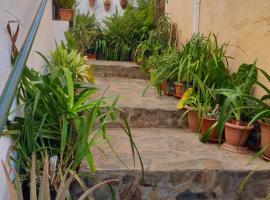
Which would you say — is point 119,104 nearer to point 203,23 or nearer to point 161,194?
point 161,194

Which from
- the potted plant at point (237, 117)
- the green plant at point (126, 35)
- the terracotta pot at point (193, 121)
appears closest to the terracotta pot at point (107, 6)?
the green plant at point (126, 35)

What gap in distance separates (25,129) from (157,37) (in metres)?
3.06

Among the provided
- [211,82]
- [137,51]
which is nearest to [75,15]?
[137,51]

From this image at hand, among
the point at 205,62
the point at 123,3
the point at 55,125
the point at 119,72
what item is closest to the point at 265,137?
the point at 205,62

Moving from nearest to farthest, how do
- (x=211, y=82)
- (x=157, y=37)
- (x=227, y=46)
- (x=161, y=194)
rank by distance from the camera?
(x=161, y=194), (x=211, y=82), (x=227, y=46), (x=157, y=37)

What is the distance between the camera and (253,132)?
2.15m

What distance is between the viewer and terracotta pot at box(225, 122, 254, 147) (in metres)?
2.06

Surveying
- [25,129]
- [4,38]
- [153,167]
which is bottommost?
[153,167]

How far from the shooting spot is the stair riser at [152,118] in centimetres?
258

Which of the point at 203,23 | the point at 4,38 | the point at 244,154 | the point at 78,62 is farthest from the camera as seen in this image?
the point at 203,23

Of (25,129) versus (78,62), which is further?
(78,62)

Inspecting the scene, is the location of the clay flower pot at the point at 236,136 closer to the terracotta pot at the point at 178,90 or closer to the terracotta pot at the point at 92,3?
the terracotta pot at the point at 178,90

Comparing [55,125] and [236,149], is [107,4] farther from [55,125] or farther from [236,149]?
[55,125]

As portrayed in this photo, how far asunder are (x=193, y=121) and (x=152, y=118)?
1.11ft
